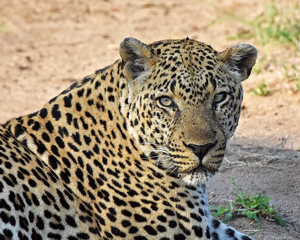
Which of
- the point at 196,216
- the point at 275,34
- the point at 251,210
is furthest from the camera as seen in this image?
the point at 275,34

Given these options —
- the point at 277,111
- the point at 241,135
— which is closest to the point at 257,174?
the point at 241,135

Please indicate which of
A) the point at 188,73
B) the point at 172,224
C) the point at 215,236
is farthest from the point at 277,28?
the point at 172,224

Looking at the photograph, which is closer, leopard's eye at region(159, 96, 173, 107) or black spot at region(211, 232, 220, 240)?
leopard's eye at region(159, 96, 173, 107)

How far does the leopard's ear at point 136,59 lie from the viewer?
4355 millimetres

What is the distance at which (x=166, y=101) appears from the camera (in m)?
4.31

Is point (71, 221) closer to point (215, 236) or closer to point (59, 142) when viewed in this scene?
point (59, 142)

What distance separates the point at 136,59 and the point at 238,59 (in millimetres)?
1040

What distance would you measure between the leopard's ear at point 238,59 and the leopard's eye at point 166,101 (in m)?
0.69

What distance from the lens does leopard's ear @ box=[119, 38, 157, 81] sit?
14.3 ft

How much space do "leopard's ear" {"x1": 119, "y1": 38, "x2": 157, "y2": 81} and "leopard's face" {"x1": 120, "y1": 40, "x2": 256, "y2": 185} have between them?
3 cm

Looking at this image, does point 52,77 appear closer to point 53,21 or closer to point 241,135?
point 53,21

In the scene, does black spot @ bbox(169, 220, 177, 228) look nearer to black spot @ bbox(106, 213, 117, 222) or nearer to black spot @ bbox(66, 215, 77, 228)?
black spot @ bbox(106, 213, 117, 222)

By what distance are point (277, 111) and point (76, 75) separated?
4.47 metres

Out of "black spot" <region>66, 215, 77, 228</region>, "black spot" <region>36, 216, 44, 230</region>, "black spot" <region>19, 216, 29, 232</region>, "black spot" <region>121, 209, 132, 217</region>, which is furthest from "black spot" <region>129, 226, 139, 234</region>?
"black spot" <region>19, 216, 29, 232</region>
